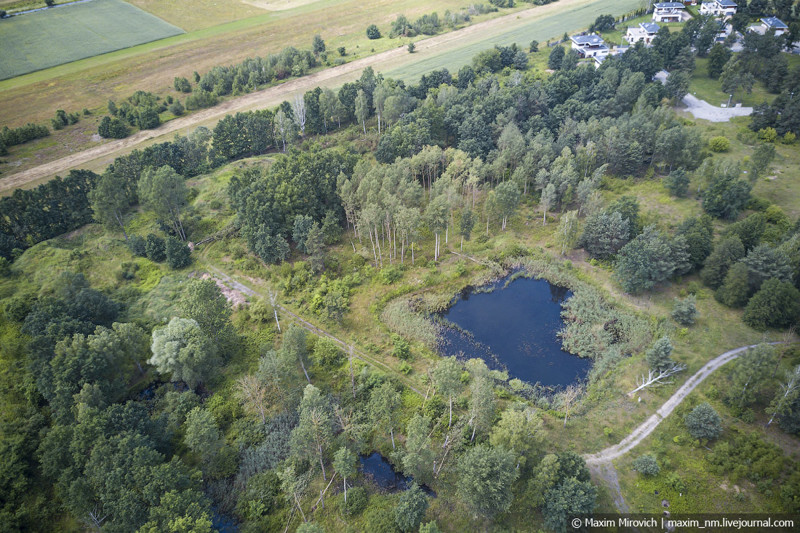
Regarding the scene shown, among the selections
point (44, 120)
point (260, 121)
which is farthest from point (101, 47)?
point (260, 121)

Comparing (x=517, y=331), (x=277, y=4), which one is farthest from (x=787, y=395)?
(x=277, y=4)

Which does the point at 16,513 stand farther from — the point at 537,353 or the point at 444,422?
the point at 537,353

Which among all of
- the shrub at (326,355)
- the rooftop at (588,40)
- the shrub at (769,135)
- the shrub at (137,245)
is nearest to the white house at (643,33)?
the rooftop at (588,40)

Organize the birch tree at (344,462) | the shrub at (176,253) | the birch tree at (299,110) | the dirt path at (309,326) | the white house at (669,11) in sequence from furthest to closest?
the white house at (669,11), the birch tree at (299,110), the shrub at (176,253), the dirt path at (309,326), the birch tree at (344,462)

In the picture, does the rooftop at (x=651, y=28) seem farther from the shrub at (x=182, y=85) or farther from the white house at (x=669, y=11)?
the shrub at (x=182, y=85)

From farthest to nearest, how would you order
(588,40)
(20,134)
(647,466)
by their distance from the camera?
1. (588,40)
2. (20,134)
3. (647,466)

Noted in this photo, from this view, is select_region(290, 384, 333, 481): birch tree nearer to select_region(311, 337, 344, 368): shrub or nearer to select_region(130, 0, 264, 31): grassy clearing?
select_region(311, 337, 344, 368): shrub

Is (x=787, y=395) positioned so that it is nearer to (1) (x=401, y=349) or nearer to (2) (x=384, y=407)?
(2) (x=384, y=407)
